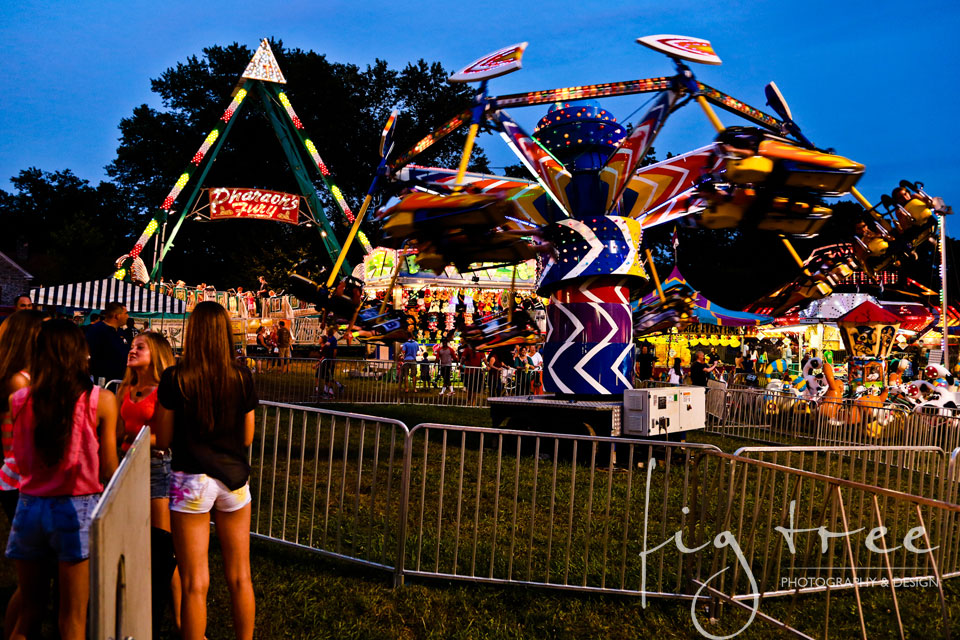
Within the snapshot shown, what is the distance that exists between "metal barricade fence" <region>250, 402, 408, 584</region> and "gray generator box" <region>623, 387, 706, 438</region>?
2.80 m

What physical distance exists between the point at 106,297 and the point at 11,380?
1626 cm

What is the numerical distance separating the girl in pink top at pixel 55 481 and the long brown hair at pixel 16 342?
45 cm

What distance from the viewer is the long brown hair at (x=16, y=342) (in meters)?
3.61

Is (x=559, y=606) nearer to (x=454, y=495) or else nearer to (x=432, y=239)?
(x=454, y=495)

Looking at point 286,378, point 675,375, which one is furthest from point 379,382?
point 675,375

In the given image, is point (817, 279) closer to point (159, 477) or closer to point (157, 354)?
point (157, 354)

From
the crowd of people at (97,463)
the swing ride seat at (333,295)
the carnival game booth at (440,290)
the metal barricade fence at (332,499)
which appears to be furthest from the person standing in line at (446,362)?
the crowd of people at (97,463)

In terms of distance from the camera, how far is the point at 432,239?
8.83 m

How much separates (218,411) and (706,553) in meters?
3.62

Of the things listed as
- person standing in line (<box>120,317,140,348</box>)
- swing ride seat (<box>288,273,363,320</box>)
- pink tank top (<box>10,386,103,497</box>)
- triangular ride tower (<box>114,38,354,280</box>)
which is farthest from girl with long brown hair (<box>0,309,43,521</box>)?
triangular ride tower (<box>114,38,354,280</box>)

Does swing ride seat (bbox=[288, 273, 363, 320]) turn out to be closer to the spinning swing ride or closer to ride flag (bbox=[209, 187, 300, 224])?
the spinning swing ride

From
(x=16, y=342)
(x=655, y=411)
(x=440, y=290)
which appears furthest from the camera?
(x=440, y=290)

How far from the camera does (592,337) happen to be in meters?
9.23

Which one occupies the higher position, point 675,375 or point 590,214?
point 590,214
